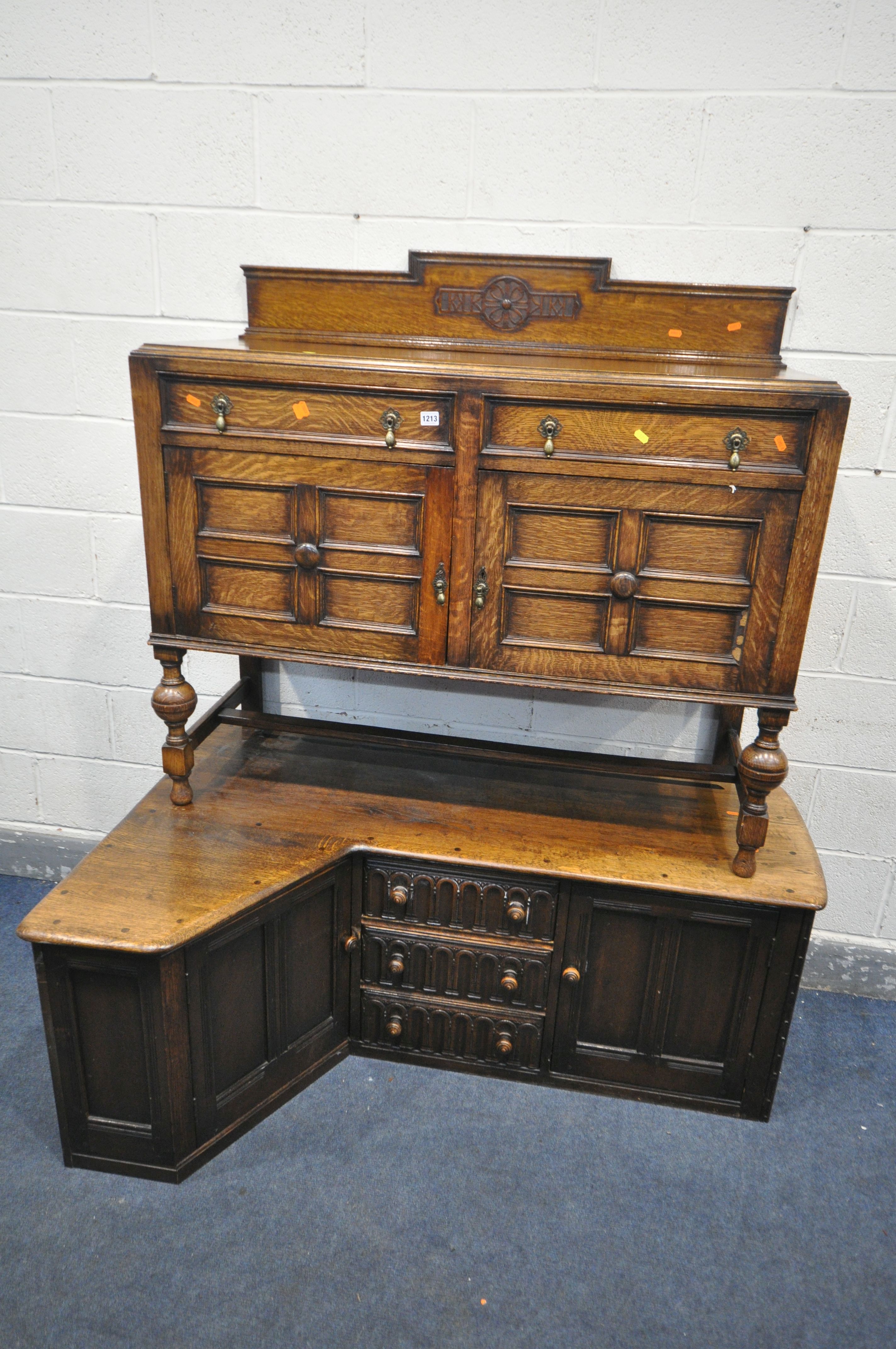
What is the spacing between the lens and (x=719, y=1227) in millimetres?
1778

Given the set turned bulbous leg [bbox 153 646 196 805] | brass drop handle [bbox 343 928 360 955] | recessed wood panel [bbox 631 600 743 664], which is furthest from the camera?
brass drop handle [bbox 343 928 360 955]

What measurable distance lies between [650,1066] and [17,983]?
59.9 inches

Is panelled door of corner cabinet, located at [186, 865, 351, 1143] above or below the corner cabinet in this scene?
below

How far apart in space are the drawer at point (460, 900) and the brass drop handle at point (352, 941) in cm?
5

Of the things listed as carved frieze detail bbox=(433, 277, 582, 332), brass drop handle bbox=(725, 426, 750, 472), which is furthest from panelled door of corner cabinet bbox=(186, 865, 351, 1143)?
carved frieze detail bbox=(433, 277, 582, 332)

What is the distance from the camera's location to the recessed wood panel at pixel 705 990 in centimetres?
188

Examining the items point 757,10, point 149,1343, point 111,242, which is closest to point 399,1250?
point 149,1343

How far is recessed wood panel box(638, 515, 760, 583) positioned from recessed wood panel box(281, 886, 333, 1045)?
0.94 meters

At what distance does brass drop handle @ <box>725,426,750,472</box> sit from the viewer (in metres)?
1.56

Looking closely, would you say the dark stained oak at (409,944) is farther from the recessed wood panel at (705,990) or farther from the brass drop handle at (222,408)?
the brass drop handle at (222,408)

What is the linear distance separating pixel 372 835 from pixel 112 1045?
617 millimetres

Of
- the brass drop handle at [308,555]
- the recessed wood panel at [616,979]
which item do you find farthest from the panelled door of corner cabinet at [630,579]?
the recessed wood panel at [616,979]

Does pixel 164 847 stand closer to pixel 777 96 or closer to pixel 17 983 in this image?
pixel 17 983

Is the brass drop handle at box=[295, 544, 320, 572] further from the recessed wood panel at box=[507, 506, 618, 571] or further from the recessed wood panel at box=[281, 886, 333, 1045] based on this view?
the recessed wood panel at box=[281, 886, 333, 1045]
